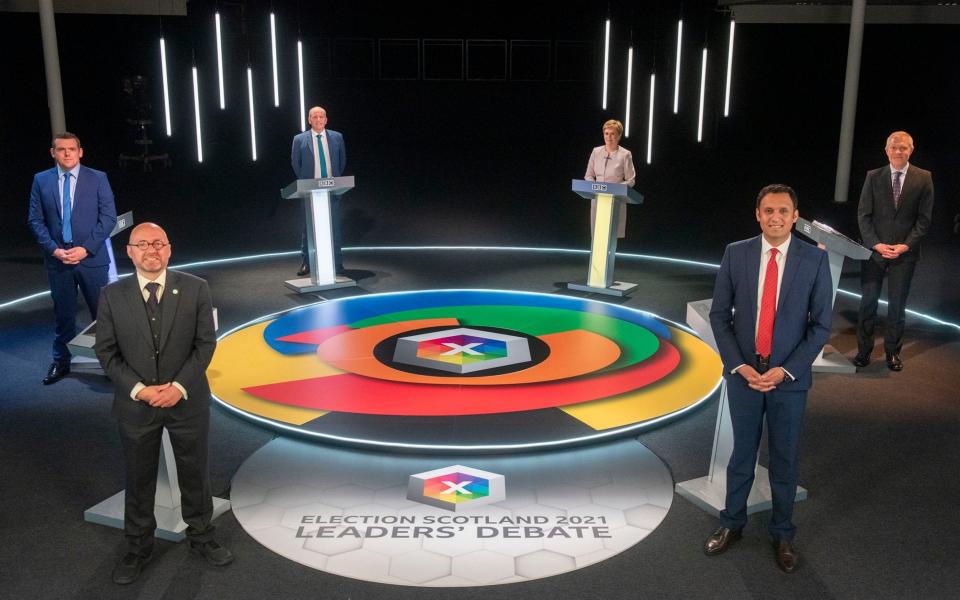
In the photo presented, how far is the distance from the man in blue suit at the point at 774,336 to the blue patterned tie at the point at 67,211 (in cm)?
415

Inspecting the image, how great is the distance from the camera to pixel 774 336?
3.58m

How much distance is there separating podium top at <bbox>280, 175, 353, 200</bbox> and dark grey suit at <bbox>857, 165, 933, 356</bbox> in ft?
14.7

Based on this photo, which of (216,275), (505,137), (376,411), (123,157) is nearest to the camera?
(376,411)

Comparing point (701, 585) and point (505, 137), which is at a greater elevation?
point (505, 137)

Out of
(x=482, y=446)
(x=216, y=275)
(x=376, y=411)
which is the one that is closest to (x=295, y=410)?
(x=376, y=411)

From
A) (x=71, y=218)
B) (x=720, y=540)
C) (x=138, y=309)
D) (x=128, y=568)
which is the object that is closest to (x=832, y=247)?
(x=720, y=540)

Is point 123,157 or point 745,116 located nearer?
point 123,157

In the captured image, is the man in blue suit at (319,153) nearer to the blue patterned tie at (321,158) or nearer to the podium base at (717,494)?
the blue patterned tie at (321,158)

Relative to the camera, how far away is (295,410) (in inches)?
210

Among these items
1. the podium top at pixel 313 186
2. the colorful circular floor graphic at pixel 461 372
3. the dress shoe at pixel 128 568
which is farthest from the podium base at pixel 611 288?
the dress shoe at pixel 128 568

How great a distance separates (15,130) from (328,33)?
5062mm

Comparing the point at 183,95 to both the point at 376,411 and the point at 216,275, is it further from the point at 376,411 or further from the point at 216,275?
the point at 376,411

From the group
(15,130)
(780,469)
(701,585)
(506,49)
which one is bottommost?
(701,585)

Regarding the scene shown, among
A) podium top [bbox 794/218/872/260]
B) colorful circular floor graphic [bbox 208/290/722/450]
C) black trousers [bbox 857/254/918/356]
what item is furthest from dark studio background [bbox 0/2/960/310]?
podium top [bbox 794/218/872/260]
